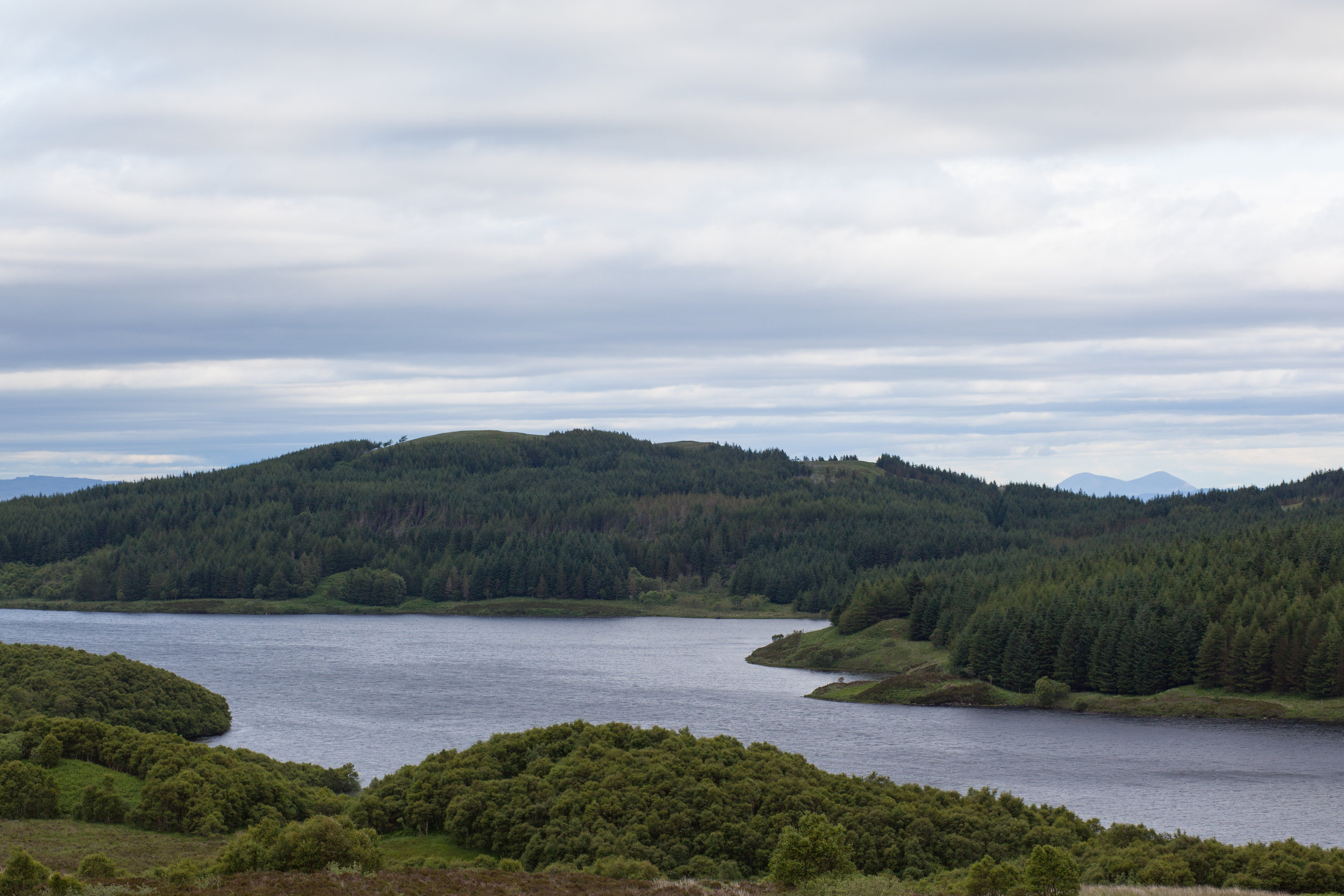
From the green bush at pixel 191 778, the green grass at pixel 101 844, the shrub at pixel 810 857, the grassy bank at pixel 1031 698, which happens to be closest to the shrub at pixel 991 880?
the shrub at pixel 810 857

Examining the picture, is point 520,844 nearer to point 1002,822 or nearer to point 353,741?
point 1002,822

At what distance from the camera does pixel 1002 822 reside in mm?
67250

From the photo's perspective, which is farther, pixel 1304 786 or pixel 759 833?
pixel 1304 786

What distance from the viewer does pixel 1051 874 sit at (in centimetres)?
4806

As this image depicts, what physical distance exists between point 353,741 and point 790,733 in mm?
44247

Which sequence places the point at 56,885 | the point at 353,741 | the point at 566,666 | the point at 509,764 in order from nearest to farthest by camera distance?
the point at 56,885, the point at 509,764, the point at 353,741, the point at 566,666

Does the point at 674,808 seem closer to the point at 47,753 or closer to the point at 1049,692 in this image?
the point at 47,753

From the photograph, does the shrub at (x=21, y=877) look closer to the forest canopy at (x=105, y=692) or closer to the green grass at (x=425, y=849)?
the green grass at (x=425, y=849)

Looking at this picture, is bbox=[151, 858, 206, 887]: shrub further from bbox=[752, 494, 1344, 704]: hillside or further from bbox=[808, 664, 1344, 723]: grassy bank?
bbox=[752, 494, 1344, 704]: hillside

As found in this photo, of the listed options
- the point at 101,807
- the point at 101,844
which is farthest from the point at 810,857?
the point at 101,807

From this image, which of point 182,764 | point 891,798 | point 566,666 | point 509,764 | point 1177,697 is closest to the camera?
point 891,798

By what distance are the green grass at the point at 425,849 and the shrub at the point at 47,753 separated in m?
28.2

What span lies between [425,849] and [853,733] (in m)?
68.6

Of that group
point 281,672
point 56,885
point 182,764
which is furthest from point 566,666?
point 56,885
